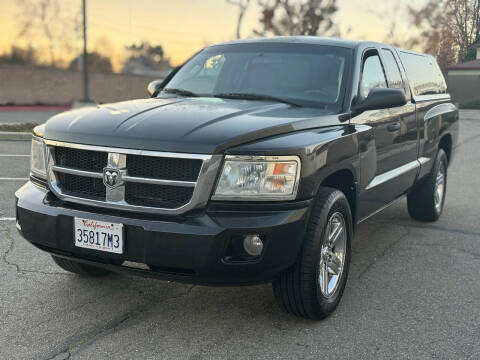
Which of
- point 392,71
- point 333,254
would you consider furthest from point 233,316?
point 392,71

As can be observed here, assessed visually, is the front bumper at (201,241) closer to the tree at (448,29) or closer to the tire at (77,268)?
the tire at (77,268)

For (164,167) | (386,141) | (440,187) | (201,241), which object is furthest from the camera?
(440,187)

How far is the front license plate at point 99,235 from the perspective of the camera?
3125 mm

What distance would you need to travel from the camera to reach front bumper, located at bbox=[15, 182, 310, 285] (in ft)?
9.84

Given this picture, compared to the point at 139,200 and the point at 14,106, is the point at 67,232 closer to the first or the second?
the point at 139,200

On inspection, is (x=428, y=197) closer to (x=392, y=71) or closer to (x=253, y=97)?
(x=392, y=71)

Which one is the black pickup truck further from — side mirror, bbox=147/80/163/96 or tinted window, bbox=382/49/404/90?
tinted window, bbox=382/49/404/90

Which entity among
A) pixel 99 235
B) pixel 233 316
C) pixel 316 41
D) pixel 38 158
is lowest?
pixel 233 316

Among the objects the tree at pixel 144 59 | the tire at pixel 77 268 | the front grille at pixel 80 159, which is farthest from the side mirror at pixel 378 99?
the tree at pixel 144 59

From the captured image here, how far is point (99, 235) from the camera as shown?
318 cm

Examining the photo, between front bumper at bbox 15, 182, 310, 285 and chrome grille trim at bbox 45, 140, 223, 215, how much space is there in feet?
0.17

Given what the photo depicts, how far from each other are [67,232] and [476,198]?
626 cm

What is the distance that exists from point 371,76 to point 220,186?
2.20m

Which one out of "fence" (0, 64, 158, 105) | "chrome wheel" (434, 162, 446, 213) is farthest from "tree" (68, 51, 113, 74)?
"chrome wheel" (434, 162, 446, 213)
